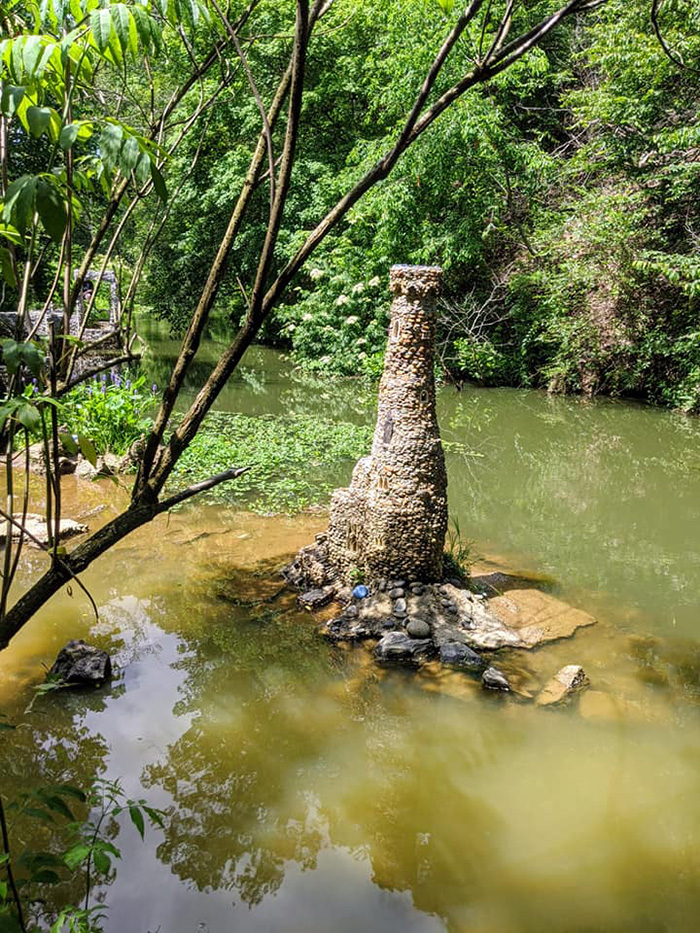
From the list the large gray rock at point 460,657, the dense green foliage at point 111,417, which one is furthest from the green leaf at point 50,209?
the dense green foliage at point 111,417

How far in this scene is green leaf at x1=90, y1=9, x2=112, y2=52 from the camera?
4.13ft

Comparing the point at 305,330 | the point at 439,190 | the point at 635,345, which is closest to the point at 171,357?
the point at 305,330

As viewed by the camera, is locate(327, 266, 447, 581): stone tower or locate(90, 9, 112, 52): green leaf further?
locate(327, 266, 447, 581): stone tower

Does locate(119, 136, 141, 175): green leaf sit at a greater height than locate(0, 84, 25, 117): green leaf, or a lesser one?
lesser

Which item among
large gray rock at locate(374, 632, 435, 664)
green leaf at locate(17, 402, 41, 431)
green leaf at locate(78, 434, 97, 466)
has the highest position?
green leaf at locate(17, 402, 41, 431)

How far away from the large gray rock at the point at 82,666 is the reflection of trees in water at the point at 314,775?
0.51 m

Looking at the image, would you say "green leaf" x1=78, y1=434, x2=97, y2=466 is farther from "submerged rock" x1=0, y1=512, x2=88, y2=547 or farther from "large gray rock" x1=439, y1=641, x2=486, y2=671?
"submerged rock" x1=0, y1=512, x2=88, y2=547

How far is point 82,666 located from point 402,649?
199 centimetres

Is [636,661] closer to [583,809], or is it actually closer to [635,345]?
[583,809]

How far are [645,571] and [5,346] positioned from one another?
6.36 metres

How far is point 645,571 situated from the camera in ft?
21.5

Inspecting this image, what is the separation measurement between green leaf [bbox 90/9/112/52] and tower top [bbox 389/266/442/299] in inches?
150

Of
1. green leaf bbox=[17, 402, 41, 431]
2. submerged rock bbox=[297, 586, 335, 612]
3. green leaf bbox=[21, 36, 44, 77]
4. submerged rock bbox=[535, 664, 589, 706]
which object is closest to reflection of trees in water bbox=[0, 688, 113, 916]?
submerged rock bbox=[297, 586, 335, 612]

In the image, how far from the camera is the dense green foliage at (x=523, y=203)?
472 inches
